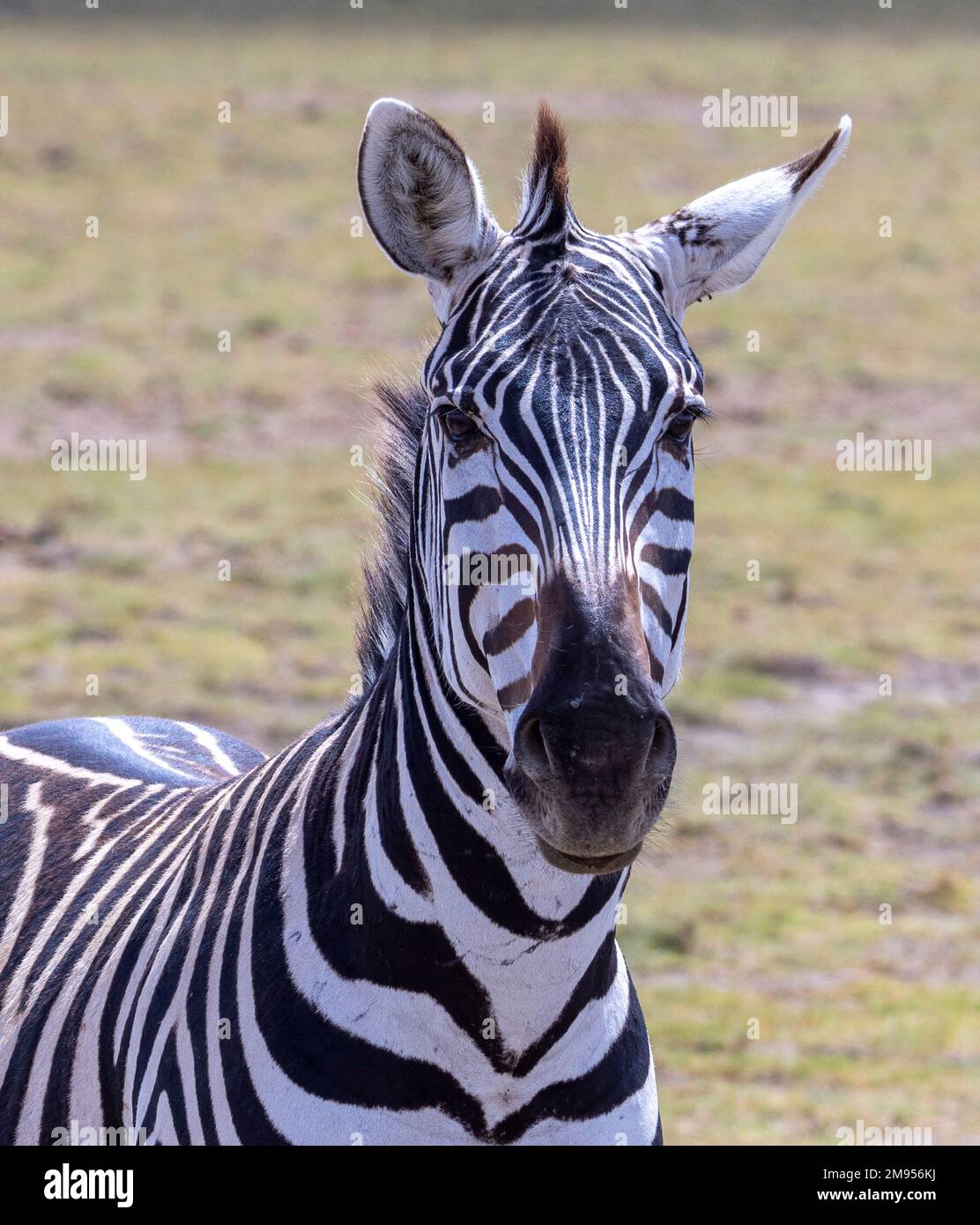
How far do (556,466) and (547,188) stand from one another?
53cm

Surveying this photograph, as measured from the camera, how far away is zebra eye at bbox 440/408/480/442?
2551 mm

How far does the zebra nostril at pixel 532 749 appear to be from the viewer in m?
2.27

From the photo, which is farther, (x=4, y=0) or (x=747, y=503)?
(x=4, y=0)

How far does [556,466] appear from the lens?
243 centimetres

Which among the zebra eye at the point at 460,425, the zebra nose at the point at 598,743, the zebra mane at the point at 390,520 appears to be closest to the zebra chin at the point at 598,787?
the zebra nose at the point at 598,743

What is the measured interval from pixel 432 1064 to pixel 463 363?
1.09 metres

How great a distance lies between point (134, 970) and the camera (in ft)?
10.2

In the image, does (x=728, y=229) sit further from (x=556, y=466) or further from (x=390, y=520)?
(x=390, y=520)

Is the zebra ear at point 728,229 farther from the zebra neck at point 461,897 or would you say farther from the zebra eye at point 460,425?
the zebra neck at point 461,897

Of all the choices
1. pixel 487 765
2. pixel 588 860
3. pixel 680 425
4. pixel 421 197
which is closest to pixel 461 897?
pixel 487 765

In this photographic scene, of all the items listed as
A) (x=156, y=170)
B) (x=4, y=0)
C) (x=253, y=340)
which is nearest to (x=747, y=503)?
(x=253, y=340)

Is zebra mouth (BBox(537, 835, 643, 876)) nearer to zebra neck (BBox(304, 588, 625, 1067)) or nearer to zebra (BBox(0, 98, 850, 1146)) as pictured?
zebra (BBox(0, 98, 850, 1146))
